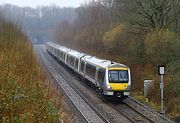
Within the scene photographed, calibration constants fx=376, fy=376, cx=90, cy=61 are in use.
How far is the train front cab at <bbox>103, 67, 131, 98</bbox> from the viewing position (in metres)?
22.4

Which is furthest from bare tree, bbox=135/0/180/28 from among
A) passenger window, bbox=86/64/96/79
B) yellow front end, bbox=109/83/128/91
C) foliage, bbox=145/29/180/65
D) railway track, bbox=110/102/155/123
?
railway track, bbox=110/102/155/123

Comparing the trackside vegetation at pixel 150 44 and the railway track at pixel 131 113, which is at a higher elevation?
the trackside vegetation at pixel 150 44

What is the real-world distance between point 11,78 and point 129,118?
8838 mm

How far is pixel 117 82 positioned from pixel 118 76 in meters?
0.41

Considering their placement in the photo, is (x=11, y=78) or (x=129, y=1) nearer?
(x=11, y=78)

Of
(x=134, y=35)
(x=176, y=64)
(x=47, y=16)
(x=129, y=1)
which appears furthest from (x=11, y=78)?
(x=47, y=16)

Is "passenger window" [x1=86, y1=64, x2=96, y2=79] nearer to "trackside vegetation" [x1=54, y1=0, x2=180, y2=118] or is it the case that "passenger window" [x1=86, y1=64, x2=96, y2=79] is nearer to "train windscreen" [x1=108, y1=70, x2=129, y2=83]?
"trackside vegetation" [x1=54, y1=0, x2=180, y2=118]

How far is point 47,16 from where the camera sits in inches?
7082

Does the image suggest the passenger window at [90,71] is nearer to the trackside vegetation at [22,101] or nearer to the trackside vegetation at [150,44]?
the trackside vegetation at [150,44]

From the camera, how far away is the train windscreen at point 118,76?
2270 cm

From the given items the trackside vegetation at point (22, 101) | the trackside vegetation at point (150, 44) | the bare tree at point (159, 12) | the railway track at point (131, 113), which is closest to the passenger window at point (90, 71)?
the trackside vegetation at point (150, 44)

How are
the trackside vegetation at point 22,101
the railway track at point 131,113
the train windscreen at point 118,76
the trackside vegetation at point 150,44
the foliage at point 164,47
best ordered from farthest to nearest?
the foliage at point 164,47
the trackside vegetation at point 150,44
the train windscreen at point 118,76
the railway track at point 131,113
the trackside vegetation at point 22,101

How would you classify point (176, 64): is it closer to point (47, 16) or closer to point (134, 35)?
point (134, 35)

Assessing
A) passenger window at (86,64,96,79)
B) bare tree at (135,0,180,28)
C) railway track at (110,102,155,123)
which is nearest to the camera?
railway track at (110,102,155,123)
